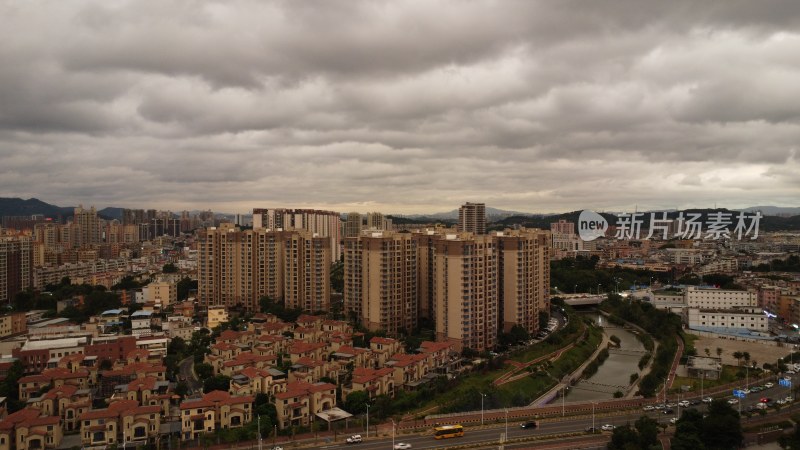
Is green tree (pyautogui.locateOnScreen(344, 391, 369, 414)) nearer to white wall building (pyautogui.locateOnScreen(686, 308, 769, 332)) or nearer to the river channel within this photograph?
the river channel

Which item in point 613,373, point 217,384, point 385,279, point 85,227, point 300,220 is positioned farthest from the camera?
point 85,227

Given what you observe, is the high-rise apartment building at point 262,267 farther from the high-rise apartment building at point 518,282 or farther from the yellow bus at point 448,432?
the yellow bus at point 448,432

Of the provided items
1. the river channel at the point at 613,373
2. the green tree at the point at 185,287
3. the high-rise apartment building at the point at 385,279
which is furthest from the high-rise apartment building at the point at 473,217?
the high-rise apartment building at the point at 385,279

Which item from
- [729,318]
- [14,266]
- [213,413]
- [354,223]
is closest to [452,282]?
[213,413]

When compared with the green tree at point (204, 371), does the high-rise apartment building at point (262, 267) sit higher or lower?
higher

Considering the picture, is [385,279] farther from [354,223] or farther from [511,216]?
[511,216]

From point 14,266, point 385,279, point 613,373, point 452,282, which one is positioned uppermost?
point 452,282

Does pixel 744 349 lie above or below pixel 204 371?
below

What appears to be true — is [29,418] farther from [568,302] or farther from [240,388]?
[568,302]
